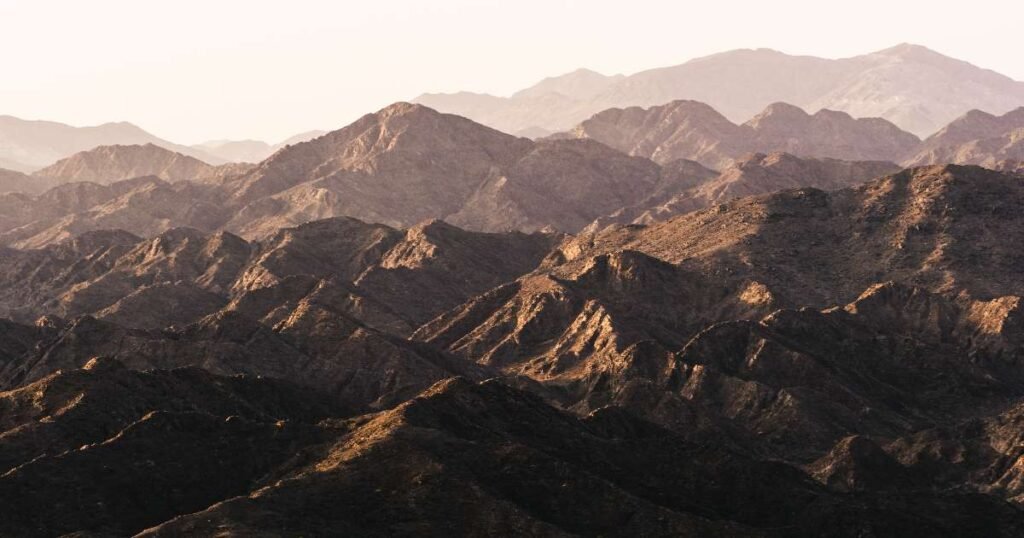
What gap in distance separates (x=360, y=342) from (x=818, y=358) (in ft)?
187

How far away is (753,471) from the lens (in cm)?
12406

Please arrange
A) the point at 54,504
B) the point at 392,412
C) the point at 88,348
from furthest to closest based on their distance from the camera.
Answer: the point at 88,348, the point at 392,412, the point at 54,504

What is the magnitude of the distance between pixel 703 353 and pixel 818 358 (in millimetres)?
14071

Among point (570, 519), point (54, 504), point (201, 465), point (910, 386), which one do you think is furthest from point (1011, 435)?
point (54, 504)

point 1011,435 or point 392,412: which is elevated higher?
point 392,412

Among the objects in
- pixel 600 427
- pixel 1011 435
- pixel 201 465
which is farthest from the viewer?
pixel 1011 435

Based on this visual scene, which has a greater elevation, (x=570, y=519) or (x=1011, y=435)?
(x=570, y=519)

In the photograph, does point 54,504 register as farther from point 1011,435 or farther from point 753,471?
point 1011,435

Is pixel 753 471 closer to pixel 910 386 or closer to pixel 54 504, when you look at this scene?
pixel 54 504

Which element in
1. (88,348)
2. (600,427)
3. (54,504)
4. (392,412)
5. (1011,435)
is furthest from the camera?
(88,348)

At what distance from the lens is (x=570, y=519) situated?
106312 millimetres

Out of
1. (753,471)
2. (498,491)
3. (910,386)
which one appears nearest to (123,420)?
(498,491)

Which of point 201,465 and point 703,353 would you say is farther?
→ point 703,353

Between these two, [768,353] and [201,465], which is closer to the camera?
[201,465]
